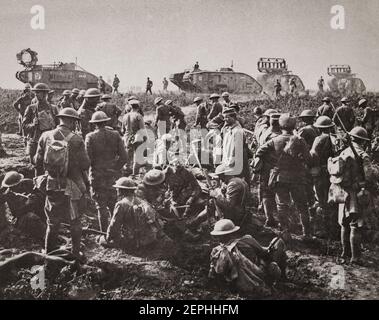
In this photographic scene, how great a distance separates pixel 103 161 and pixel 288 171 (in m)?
2.67

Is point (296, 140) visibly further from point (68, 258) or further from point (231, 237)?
point (68, 258)

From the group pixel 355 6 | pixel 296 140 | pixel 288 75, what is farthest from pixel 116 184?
pixel 288 75

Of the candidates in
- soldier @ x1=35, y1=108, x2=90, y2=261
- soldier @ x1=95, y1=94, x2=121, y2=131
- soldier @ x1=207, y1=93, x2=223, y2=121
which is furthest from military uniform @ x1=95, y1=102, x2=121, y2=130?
soldier @ x1=35, y1=108, x2=90, y2=261

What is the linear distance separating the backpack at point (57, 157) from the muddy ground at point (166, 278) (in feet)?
3.88

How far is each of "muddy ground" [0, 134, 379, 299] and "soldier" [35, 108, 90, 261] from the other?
355mm

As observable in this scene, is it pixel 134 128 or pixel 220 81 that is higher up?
pixel 220 81

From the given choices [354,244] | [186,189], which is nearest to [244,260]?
[354,244]

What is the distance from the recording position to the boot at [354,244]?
555 centimetres

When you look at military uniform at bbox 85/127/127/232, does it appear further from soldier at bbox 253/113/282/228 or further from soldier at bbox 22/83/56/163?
soldier at bbox 253/113/282/228

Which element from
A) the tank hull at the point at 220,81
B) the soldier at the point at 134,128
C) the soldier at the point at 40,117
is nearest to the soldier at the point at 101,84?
the tank hull at the point at 220,81

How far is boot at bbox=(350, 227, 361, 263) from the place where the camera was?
5551 millimetres

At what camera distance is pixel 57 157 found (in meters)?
5.22

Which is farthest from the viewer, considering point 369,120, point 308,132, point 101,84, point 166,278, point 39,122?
point 101,84

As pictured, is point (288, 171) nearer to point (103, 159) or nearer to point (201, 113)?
point (103, 159)
